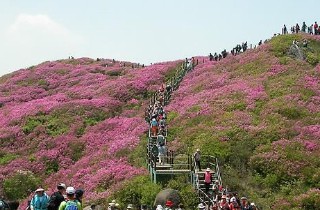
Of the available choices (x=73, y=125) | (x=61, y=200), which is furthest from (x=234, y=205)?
Result: (x=73, y=125)

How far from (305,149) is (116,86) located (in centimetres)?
2921

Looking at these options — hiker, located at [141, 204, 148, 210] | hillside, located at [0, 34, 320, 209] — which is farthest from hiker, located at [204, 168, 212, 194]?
hiker, located at [141, 204, 148, 210]

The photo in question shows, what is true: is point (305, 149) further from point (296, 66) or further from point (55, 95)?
point (55, 95)

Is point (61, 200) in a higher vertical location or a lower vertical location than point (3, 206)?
higher

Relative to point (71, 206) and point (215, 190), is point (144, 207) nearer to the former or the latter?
point (215, 190)

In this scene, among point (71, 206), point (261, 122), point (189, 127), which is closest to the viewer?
point (71, 206)

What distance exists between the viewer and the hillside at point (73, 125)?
118ft

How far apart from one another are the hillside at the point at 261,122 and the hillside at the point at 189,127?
70 mm

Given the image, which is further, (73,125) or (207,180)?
(73,125)

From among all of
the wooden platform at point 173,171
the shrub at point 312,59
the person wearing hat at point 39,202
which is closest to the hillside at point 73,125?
the wooden platform at point 173,171

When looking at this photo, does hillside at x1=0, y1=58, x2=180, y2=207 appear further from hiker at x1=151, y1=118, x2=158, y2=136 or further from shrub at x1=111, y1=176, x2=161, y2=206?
hiker at x1=151, y1=118, x2=158, y2=136

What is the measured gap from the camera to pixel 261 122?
36188 millimetres

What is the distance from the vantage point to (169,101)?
4700 cm

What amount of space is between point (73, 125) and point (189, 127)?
44.2 ft
